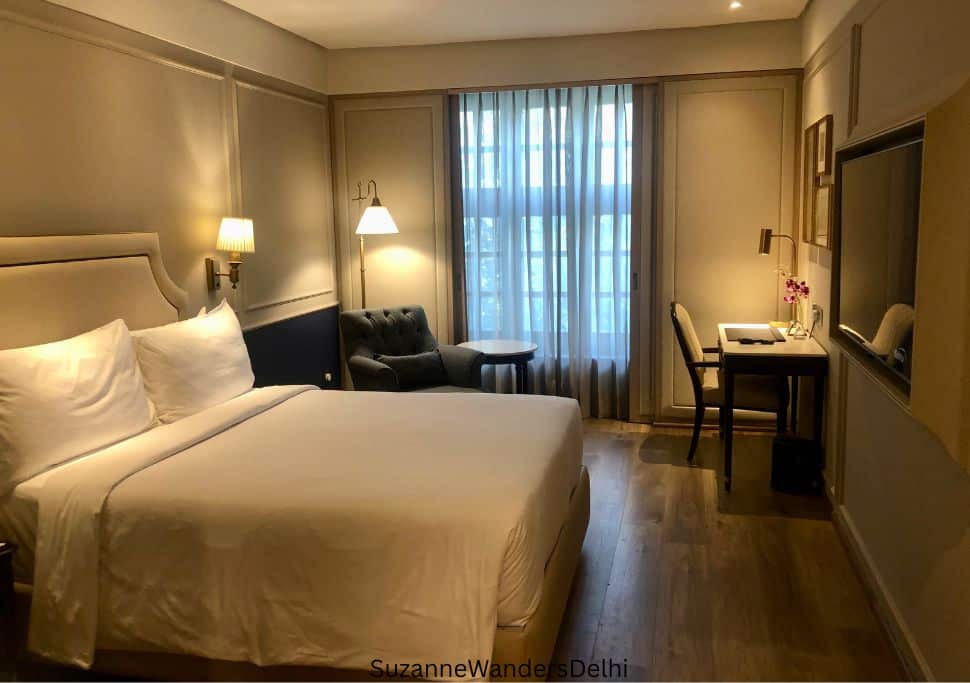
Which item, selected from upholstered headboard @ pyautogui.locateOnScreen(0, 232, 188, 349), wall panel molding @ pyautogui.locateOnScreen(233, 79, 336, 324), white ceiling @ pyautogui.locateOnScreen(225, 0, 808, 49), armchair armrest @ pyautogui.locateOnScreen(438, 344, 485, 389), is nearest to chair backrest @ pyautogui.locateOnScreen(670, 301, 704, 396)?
armchair armrest @ pyautogui.locateOnScreen(438, 344, 485, 389)

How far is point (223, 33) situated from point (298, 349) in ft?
6.42

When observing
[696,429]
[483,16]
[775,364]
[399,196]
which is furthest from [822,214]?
[399,196]

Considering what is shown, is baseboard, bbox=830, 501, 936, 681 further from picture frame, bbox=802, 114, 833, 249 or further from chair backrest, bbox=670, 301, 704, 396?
picture frame, bbox=802, 114, 833, 249

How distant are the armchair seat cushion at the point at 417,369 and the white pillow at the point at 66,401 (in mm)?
1845

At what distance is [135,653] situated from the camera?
2.51 meters

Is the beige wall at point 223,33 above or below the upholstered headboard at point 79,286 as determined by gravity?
above

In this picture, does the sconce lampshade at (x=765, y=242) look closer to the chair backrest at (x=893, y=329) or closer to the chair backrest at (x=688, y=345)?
the chair backrest at (x=688, y=345)

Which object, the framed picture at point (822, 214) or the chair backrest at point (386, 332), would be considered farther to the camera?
the chair backrest at point (386, 332)

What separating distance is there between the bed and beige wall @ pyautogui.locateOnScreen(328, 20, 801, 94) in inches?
133

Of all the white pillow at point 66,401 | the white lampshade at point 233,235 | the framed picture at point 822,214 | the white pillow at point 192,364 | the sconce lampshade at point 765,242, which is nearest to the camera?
the white pillow at point 66,401

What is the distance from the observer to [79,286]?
3.26 meters

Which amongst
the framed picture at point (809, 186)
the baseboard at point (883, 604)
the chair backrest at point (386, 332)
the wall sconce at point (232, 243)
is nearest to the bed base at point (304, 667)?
the baseboard at point (883, 604)

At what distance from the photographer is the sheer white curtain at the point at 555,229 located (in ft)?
18.4

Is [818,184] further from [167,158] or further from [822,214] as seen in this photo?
[167,158]
